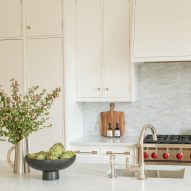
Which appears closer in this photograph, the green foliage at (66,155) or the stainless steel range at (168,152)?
the green foliage at (66,155)

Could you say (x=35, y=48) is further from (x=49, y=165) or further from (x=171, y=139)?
(x=49, y=165)

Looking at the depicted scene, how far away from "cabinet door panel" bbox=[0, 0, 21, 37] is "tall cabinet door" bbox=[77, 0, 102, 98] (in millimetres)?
669

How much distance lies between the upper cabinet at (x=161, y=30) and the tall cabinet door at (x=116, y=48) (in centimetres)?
20

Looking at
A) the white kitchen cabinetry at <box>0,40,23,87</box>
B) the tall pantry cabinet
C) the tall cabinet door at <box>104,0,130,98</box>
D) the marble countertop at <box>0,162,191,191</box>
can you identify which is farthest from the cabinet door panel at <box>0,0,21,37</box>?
the marble countertop at <box>0,162,191,191</box>

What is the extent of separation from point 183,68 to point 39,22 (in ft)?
5.65

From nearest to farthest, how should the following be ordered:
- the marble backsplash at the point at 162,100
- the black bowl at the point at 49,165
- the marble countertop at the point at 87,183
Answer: the marble countertop at the point at 87,183 < the black bowl at the point at 49,165 < the marble backsplash at the point at 162,100

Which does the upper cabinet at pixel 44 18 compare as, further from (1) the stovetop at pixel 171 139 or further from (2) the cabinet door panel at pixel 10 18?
(1) the stovetop at pixel 171 139

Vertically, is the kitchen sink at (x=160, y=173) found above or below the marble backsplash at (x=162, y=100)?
below

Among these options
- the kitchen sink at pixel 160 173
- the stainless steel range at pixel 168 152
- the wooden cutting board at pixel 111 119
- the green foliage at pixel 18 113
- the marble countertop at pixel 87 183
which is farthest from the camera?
the wooden cutting board at pixel 111 119

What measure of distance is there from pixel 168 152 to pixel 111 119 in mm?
954

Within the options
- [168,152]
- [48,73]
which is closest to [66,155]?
[168,152]

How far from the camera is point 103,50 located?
14.7ft

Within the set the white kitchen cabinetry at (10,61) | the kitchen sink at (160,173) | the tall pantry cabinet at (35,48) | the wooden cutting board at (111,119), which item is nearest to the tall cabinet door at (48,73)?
the tall pantry cabinet at (35,48)

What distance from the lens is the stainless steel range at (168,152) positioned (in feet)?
13.3
